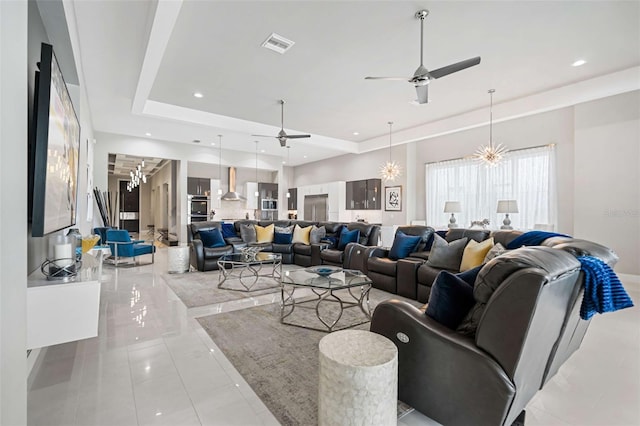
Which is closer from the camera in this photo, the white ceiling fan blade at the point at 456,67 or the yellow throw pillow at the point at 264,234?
the white ceiling fan blade at the point at 456,67

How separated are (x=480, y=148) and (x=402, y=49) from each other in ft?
13.1

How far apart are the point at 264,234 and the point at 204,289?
2.55 metres

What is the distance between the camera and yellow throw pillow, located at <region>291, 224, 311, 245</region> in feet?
21.9

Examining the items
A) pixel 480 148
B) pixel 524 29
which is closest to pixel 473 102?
pixel 480 148

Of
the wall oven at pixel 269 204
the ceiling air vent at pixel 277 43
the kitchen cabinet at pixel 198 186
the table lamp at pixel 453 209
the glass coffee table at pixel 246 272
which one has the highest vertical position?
the ceiling air vent at pixel 277 43

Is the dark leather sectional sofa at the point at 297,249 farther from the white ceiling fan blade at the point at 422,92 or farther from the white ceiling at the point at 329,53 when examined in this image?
the white ceiling fan blade at the point at 422,92

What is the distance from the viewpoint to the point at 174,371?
228 cm

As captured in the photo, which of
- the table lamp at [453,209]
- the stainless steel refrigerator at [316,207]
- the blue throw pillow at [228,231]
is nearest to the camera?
the table lamp at [453,209]

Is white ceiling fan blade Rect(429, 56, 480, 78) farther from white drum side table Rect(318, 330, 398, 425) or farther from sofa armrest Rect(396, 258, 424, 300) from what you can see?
white drum side table Rect(318, 330, 398, 425)

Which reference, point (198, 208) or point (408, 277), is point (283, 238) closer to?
point (408, 277)

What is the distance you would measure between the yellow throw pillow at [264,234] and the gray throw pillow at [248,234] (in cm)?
8

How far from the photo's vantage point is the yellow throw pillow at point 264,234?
22.6ft

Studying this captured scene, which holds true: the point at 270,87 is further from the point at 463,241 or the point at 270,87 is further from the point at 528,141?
the point at 528,141

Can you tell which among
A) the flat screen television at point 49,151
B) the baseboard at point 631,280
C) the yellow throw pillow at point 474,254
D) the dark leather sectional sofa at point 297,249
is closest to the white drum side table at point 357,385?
the flat screen television at point 49,151
